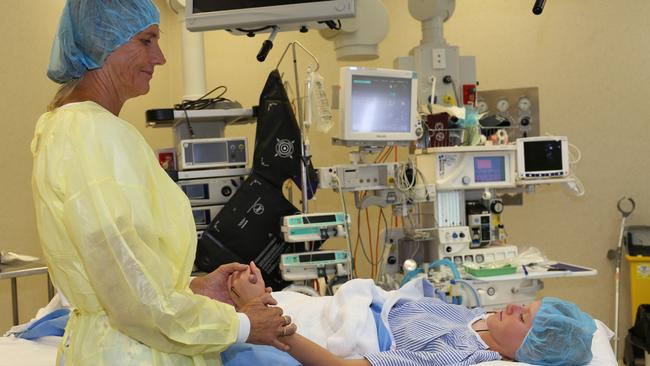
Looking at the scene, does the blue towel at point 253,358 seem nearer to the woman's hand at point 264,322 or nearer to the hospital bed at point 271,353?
the hospital bed at point 271,353

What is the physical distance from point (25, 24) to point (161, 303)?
10.7ft

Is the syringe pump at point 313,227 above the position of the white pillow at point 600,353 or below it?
above

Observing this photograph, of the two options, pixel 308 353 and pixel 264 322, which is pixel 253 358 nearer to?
pixel 308 353

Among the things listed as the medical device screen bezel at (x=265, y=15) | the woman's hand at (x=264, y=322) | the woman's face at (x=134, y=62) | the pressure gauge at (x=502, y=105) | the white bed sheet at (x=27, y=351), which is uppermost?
the medical device screen bezel at (x=265, y=15)

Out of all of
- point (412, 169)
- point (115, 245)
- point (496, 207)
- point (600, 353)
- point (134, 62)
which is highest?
point (134, 62)

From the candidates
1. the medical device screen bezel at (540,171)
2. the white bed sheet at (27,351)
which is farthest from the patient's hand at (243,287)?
the medical device screen bezel at (540,171)

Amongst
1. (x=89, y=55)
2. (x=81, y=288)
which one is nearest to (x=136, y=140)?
(x=89, y=55)

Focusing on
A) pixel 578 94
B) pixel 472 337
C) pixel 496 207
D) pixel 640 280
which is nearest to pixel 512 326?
pixel 472 337

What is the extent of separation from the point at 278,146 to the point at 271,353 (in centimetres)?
150

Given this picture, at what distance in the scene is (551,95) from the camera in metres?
5.15

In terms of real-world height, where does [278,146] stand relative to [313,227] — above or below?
above

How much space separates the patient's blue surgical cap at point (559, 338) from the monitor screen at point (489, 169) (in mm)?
1274

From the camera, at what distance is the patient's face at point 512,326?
2.39m

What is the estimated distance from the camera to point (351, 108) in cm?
328
